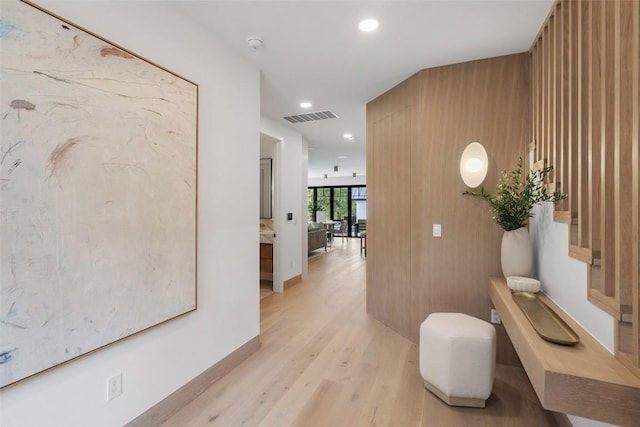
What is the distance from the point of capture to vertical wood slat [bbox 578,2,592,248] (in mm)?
1524

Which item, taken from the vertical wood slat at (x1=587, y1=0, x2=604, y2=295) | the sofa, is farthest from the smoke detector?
the sofa

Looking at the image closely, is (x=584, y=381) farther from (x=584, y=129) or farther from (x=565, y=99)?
(x=565, y=99)

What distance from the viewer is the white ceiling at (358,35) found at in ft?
6.52

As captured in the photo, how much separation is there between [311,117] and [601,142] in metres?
3.51

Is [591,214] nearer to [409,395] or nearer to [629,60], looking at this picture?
[629,60]

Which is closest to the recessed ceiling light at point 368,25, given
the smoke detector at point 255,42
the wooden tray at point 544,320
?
the smoke detector at point 255,42

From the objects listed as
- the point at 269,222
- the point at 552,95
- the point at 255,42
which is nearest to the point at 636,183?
the point at 552,95

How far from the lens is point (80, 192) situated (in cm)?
145

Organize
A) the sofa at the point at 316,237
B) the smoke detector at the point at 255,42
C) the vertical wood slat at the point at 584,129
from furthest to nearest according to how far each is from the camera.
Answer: the sofa at the point at 316,237, the smoke detector at the point at 255,42, the vertical wood slat at the point at 584,129

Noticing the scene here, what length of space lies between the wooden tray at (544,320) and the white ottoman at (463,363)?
0.35 metres

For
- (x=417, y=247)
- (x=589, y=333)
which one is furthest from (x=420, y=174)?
(x=589, y=333)

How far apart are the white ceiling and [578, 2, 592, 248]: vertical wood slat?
20.5 inches

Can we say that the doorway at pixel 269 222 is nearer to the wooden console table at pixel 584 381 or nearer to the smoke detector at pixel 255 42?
the smoke detector at pixel 255 42

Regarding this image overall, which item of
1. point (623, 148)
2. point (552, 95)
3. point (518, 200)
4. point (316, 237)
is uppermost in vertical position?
point (552, 95)
